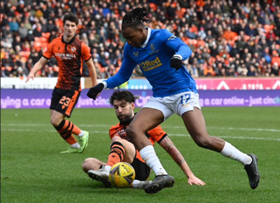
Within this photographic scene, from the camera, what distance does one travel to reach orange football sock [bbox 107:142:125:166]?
668cm

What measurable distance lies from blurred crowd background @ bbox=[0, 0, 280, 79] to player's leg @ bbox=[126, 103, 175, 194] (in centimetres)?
1814

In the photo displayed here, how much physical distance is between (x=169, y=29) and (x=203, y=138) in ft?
79.0

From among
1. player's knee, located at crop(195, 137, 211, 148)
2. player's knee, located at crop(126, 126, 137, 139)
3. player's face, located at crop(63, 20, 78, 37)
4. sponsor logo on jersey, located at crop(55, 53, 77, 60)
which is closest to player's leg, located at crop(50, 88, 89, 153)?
sponsor logo on jersey, located at crop(55, 53, 77, 60)

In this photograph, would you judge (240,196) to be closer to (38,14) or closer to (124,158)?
(124,158)

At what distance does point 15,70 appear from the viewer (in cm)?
2414

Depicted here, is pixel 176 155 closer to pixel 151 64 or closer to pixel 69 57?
pixel 151 64

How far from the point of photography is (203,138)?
6.27 m

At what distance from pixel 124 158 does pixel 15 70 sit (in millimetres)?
17969

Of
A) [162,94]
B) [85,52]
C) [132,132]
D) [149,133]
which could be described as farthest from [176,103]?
[85,52]

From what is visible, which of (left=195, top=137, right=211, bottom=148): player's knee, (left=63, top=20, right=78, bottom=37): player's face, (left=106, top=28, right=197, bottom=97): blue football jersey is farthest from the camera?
(left=63, top=20, right=78, bottom=37): player's face

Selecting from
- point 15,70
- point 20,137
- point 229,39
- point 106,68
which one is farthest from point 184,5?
point 20,137

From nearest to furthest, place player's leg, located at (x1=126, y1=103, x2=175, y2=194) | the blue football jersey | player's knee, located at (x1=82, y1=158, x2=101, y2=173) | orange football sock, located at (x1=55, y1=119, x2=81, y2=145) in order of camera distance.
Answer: player's leg, located at (x1=126, y1=103, x2=175, y2=194)
the blue football jersey
player's knee, located at (x1=82, y1=158, x2=101, y2=173)
orange football sock, located at (x1=55, y1=119, x2=81, y2=145)

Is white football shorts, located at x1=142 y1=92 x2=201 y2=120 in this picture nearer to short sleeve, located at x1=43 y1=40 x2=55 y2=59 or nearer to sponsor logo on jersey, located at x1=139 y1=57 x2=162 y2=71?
sponsor logo on jersey, located at x1=139 y1=57 x2=162 y2=71

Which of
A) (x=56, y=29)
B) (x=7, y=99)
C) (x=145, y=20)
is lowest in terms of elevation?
(x=7, y=99)
